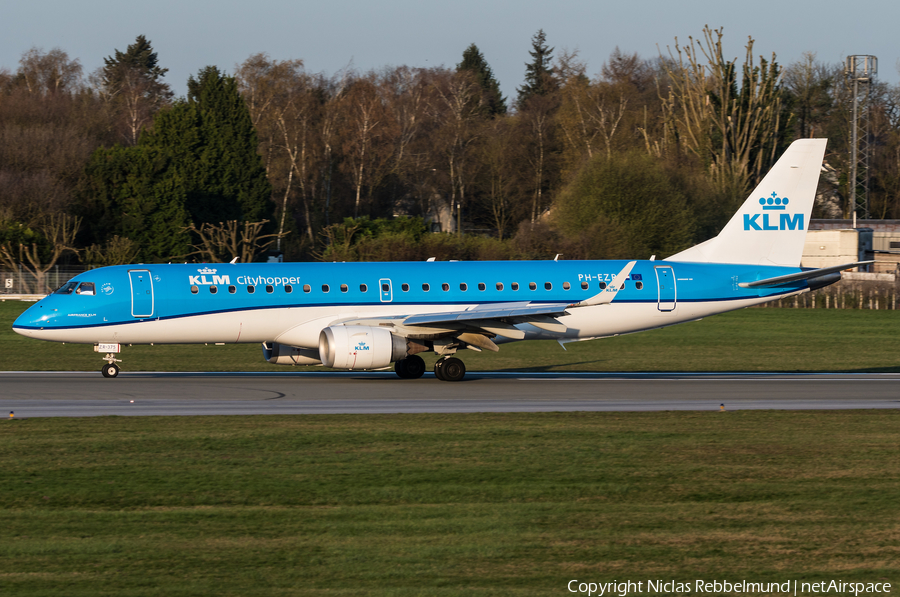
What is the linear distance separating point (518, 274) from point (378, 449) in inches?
585

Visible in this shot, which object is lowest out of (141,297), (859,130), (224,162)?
(141,297)

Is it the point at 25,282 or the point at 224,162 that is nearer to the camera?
the point at 25,282

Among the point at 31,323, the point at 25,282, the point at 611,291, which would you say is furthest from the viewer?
the point at 25,282

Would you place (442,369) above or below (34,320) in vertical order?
below

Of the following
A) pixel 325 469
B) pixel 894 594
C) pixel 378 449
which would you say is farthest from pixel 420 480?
pixel 894 594

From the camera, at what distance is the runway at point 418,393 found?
72.2 feet

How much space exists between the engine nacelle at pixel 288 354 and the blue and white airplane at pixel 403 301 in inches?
1.6

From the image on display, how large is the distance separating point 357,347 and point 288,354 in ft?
11.6

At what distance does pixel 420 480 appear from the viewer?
13.9 m

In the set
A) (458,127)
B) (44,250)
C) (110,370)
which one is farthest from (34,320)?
(458,127)

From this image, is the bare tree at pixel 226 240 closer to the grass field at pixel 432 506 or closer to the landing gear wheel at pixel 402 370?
the landing gear wheel at pixel 402 370

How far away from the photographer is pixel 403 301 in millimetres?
29250

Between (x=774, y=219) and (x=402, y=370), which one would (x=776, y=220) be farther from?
(x=402, y=370)

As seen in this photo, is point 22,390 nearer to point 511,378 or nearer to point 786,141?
point 511,378
